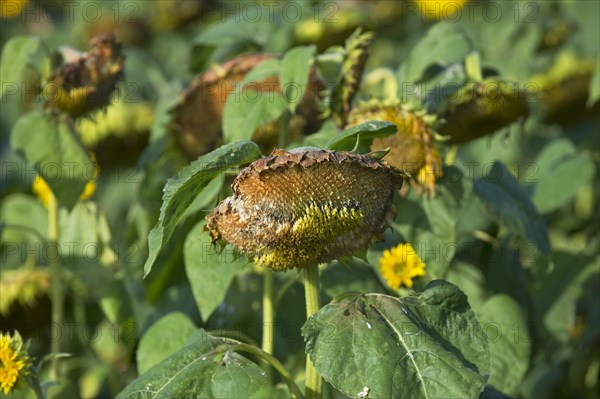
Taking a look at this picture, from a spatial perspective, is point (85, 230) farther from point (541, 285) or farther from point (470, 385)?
point (470, 385)

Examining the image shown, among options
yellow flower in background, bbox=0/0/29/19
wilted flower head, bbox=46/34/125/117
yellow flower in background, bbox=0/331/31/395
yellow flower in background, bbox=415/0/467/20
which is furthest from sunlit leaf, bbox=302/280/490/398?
yellow flower in background, bbox=0/0/29/19

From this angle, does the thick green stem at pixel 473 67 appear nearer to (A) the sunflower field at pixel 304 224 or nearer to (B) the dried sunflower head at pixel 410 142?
(A) the sunflower field at pixel 304 224

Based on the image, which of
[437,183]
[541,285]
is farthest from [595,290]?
[437,183]

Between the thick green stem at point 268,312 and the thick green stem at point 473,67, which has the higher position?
the thick green stem at point 473,67

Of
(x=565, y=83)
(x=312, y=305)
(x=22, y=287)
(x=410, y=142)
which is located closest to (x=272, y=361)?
(x=312, y=305)

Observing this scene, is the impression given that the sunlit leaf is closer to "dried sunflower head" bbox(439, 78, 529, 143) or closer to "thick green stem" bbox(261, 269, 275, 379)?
"thick green stem" bbox(261, 269, 275, 379)

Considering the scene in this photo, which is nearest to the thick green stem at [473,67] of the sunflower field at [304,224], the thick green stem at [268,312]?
the sunflower field at [304,224]
